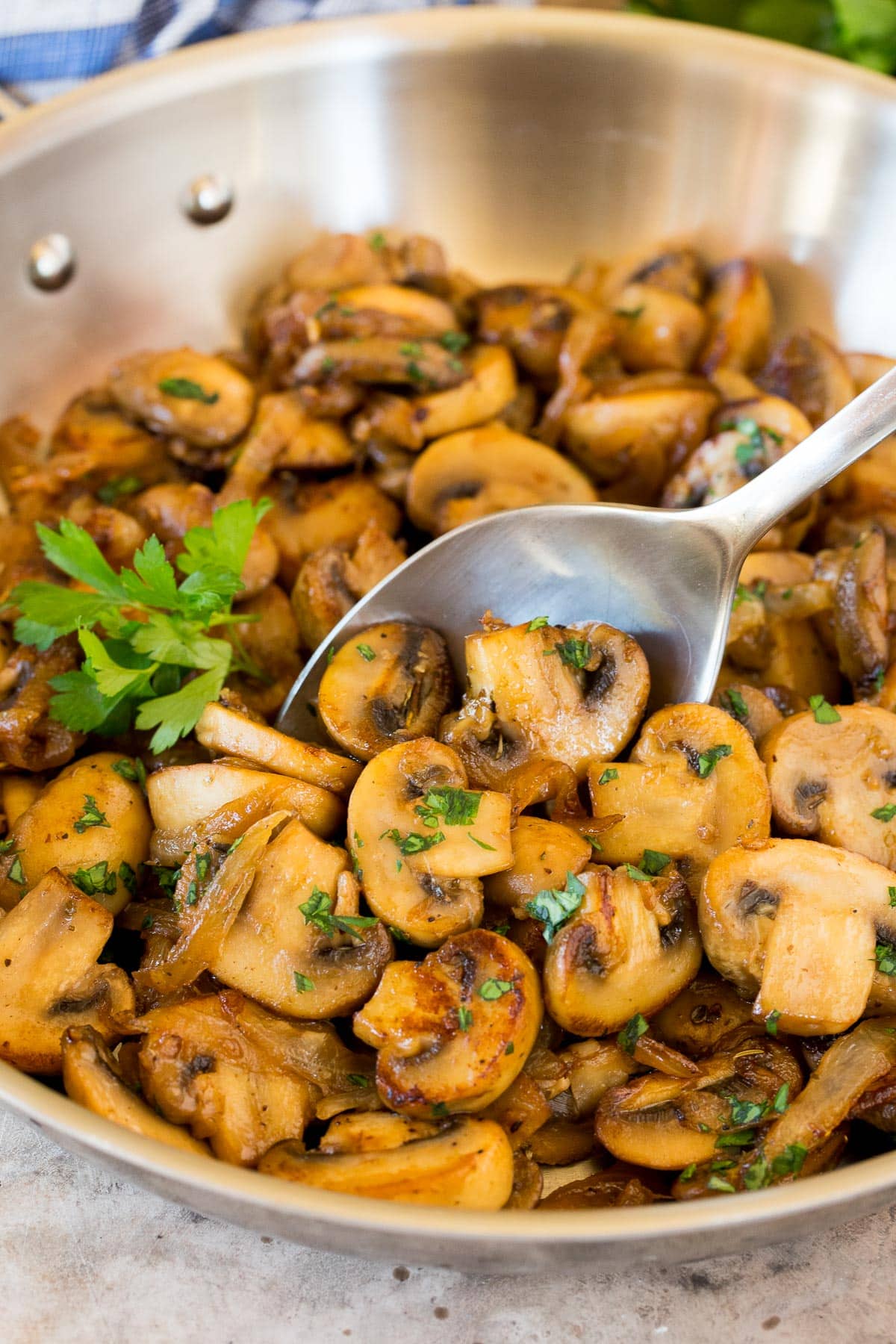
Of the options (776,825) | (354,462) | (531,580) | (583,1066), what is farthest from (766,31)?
(583,1066)

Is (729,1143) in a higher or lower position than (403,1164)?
lower

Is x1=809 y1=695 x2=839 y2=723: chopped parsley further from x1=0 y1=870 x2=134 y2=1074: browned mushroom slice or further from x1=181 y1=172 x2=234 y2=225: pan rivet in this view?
x1=181 y1=172 x2=234 y2=225: pan rivet

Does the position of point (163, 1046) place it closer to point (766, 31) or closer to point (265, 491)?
point (265, 491)

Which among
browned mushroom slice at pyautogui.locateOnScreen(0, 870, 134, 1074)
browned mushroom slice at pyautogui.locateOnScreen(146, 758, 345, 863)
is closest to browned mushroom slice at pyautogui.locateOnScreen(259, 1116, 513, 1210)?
browned mushroom slice at pyautogui.locateOnScreen(0, 870, 134, 1074)

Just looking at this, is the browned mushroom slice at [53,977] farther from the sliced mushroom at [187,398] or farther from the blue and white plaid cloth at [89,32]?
the blue and white plaid cloth at [89,32]

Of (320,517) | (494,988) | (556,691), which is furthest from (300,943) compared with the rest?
(320,517)

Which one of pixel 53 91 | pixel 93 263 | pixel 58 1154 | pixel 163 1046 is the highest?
pixel 53 91
